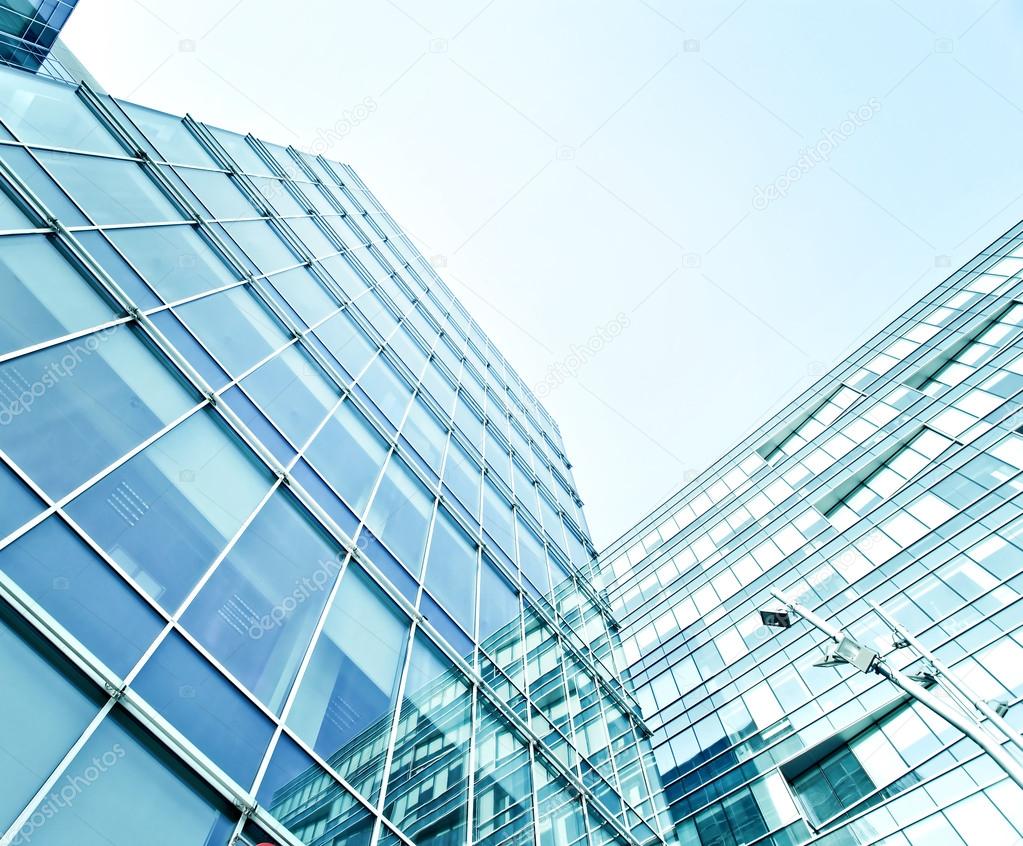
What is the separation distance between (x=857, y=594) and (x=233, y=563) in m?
19.7

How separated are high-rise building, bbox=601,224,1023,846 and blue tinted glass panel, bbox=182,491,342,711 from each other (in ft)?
42.1

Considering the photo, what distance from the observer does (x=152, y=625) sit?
7188mm

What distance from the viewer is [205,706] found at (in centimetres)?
722

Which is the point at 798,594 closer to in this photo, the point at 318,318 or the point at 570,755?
the point at 570,755

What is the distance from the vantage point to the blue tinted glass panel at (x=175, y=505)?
24.4 ft

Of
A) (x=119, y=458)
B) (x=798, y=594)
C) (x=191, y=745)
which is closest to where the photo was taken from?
(x=191, y=745)

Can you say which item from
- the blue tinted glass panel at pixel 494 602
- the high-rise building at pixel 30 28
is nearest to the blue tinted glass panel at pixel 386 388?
the blue tinted glass panel at pixel 494 602

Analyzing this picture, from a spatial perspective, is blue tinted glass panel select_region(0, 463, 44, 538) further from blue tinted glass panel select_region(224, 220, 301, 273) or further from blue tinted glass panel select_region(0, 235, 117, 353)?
blue tinted glass panel select_region(224, 220, 301, 273)

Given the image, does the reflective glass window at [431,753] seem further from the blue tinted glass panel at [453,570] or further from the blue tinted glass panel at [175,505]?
the blue tinted glass panel at [175,505]

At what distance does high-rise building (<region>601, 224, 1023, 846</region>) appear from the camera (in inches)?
619

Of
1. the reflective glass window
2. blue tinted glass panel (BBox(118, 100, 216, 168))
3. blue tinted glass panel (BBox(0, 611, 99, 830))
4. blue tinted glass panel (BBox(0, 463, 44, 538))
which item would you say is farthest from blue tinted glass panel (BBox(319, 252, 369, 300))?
blue tinted glass panel (BBox(0, 611, 99, 830))

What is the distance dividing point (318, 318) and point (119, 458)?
943 cm

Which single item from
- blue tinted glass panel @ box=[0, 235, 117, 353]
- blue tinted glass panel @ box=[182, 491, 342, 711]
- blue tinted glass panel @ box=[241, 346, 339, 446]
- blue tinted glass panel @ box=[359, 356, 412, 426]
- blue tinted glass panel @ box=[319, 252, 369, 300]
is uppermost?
blue tinted glass panel @ box=[319, 252, 369, 300]

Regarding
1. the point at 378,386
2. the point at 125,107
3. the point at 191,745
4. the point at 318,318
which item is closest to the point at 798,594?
the point at 378,386
